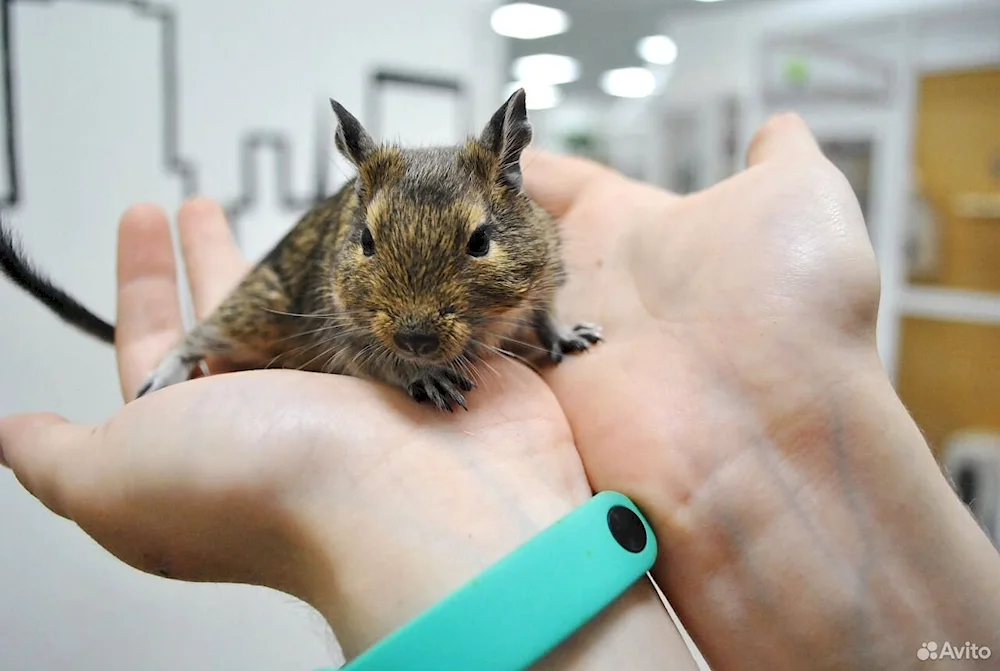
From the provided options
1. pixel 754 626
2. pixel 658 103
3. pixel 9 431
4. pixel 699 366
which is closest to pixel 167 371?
pixel 9 431

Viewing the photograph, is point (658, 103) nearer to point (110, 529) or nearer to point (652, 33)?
point (652, 33)

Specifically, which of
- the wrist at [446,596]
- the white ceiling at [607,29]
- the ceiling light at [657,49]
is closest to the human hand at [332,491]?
the wrist at [446,596]

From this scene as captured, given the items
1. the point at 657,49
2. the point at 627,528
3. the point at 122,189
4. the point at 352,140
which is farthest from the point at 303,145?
the point at 657,49

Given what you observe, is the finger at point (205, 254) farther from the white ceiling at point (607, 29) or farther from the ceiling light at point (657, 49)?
the ceiling light at point (657, 49)

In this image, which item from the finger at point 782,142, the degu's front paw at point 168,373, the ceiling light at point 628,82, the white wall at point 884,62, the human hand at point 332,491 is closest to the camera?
the human hand at point 332,491

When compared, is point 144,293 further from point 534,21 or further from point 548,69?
point 548,69

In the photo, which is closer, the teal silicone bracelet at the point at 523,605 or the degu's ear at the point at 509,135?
the teal silicone bracelet at the point at 523,605

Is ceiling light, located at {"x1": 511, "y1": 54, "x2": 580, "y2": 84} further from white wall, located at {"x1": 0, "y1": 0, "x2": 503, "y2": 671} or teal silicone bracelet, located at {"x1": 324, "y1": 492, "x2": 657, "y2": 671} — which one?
teal silicone bracelet, located at {"x1": 324, "y1": 492, "x2": 657, "y2": 671}
